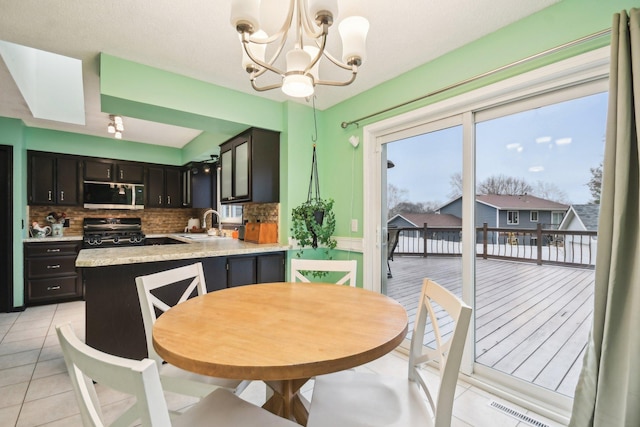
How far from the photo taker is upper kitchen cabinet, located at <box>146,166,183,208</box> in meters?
5.35

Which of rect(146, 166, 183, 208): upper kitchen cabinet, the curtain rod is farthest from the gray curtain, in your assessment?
rect(146, 166, 183, 208): upper kitchen cabinet

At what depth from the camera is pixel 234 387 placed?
4.31 feet

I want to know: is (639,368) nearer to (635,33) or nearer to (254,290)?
(635,33)

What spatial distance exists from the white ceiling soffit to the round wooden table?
9.98 feet

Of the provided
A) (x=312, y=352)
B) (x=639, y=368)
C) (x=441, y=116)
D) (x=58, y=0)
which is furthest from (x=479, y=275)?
(x=58, y=0)

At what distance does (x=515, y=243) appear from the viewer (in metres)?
2.18

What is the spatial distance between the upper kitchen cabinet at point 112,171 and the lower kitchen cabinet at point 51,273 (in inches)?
46.2

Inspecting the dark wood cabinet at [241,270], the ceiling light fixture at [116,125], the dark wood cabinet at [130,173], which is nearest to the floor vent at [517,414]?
the dark wood cabinet at [241,270]

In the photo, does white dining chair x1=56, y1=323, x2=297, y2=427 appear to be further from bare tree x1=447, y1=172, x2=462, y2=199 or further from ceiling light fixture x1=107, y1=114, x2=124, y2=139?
ceiling light fixture x1=107, y1=114, x2=124, y2=139

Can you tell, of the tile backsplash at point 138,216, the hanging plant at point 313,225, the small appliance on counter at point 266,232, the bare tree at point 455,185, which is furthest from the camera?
the tile backsplash at point 138,216

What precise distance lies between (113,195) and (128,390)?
5.36 m

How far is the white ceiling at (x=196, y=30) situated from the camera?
178 centimetres

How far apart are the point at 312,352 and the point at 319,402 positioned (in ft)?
1.30

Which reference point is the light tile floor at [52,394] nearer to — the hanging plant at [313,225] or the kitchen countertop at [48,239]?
the hanging plant at [313,225]
